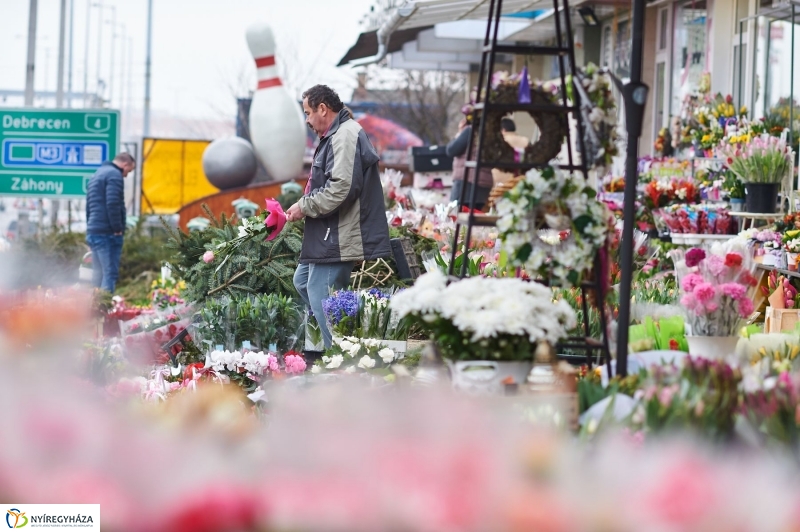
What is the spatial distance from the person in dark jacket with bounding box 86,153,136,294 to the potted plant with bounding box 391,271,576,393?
8.46 meters

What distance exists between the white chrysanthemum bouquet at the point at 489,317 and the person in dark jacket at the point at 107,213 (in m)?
8.44

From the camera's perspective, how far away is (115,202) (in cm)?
1133

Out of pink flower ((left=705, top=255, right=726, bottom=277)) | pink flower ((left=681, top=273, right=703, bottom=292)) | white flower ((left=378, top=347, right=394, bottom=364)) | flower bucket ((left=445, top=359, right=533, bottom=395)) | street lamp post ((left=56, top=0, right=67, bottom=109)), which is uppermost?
street lamp post ((left=56, top=0, right=67, bottom=109))

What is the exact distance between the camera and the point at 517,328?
3082 millimetres

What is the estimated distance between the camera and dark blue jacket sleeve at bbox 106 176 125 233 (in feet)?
36.8

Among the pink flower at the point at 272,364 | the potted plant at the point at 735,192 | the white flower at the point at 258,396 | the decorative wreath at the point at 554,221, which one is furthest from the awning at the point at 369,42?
the decorative wreath at the point at 554,221

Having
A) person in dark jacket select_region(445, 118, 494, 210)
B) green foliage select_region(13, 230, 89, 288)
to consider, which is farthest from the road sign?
person in dark jacket select_region(445, 118, 494, 210)

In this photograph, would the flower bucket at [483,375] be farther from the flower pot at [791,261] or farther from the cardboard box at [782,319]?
the flower pot at [791,261]

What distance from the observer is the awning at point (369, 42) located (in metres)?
18.8

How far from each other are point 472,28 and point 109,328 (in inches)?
477

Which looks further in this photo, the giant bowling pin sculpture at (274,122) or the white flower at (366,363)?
the giant bowling pin sculpture at (274,122)

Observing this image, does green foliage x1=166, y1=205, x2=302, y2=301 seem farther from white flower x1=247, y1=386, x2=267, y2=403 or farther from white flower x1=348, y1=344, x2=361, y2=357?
white flower x1=247, y1=386, x2=267, y2=403

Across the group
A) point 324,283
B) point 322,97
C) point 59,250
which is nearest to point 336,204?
point 324,283

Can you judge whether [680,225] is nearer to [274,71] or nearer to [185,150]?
[274,71]
